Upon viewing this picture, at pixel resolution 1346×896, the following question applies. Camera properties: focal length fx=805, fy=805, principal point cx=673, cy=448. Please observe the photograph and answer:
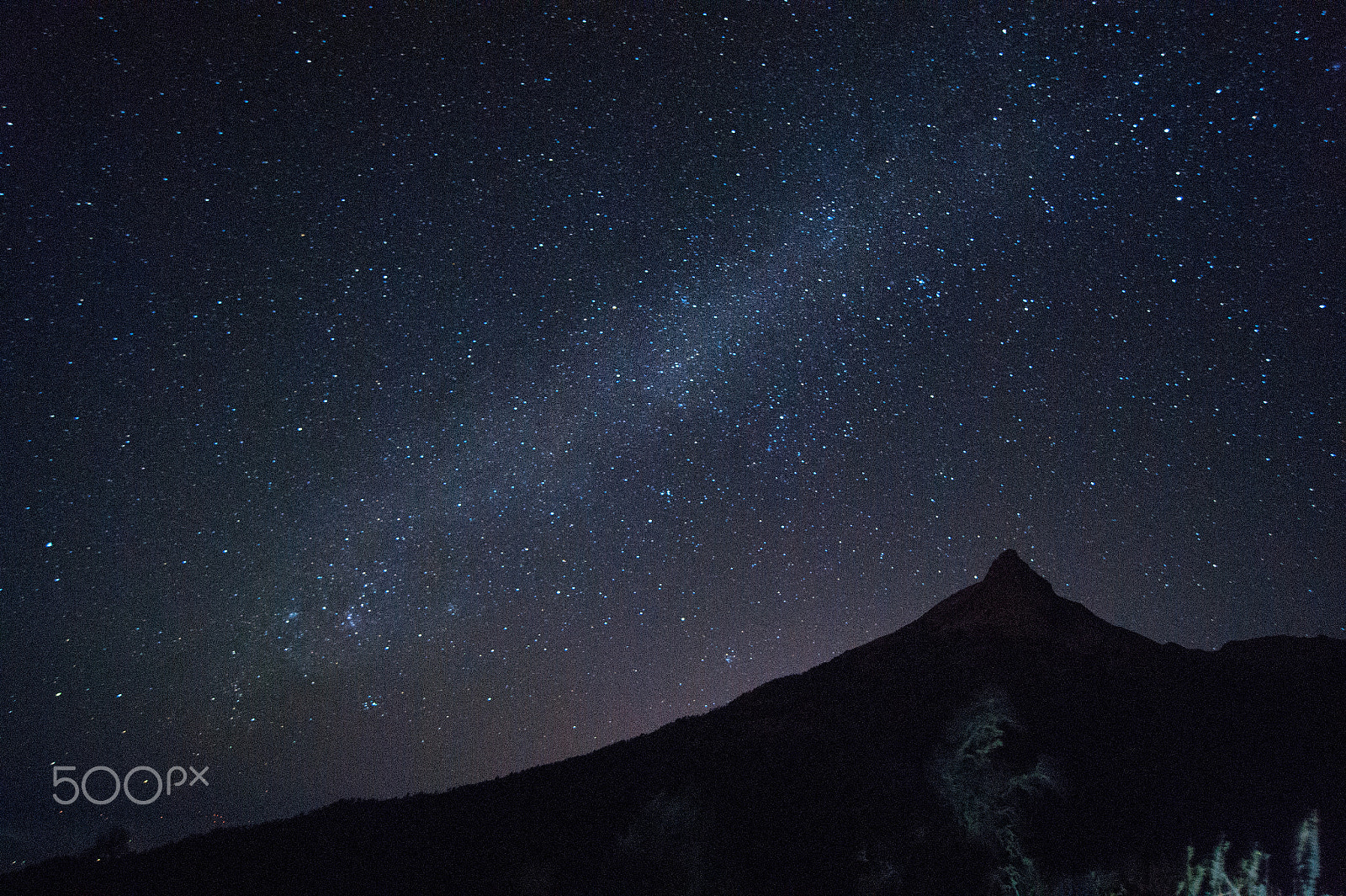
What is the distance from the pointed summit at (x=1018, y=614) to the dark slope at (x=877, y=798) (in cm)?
263

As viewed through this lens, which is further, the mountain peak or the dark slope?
the mountain peak

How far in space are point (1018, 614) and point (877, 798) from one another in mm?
22733

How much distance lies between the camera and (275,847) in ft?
114

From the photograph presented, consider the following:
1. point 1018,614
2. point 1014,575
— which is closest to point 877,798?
point 1018,614

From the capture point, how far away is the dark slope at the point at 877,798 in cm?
3178

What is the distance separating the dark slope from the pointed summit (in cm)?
263

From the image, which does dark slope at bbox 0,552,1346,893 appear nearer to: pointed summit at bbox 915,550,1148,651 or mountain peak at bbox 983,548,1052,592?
pointed summit at bbox 915,550,1148,651

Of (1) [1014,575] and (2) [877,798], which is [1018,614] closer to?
(1) [1014,575]

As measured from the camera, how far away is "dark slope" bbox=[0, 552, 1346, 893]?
31.8 m

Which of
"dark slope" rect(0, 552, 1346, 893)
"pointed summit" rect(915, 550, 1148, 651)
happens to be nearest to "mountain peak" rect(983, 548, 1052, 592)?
"pointed summit" rect(915, 550, 1148, 651)

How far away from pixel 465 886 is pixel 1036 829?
23.1 m

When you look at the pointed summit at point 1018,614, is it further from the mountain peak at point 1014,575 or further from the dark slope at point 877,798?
the dark slope at point 877,798

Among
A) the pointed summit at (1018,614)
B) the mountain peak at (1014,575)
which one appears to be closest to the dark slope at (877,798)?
the pointed summit at (1018,614)

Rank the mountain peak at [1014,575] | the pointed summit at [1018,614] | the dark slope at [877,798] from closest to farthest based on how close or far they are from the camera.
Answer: the dark slope at [877,798] → the pointed summit at [1018,614] → the mountain peak at [1014,575]
